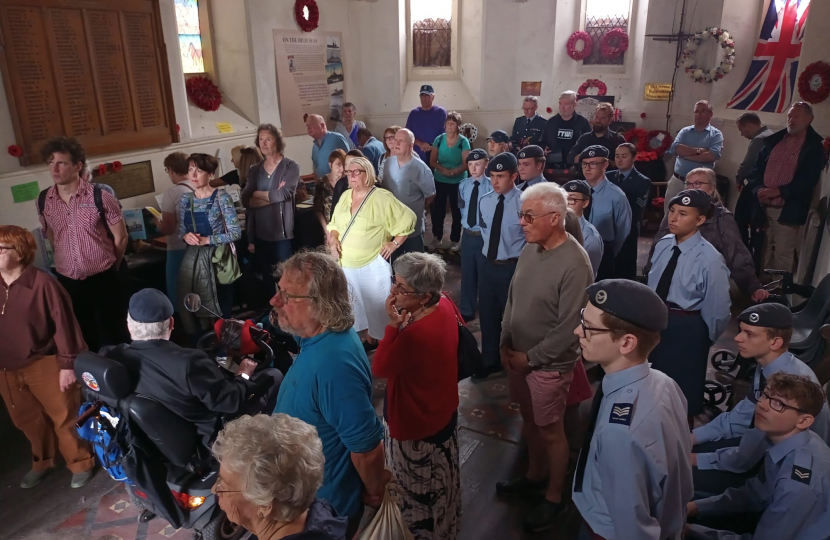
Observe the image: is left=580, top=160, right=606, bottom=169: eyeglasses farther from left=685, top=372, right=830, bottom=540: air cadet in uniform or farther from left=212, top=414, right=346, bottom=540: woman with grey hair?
left=212, top=414, right=346, bottom=540: woman with grey hair

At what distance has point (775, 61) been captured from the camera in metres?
7.81

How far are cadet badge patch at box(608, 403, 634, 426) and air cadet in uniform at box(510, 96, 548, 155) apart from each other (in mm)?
6434

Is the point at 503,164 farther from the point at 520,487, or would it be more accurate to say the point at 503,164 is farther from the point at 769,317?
the point at 520,487

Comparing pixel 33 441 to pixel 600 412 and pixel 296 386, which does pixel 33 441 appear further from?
pixel 600 412

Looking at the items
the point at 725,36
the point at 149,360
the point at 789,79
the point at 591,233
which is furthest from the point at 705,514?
the point at 725,36

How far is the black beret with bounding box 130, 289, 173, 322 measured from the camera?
7.89 feet

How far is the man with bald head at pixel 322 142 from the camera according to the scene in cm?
632

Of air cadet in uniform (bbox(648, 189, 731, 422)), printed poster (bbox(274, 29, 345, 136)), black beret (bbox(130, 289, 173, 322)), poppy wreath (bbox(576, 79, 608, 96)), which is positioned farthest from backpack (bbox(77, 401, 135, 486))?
poppy wreath (bbox(576, 79, 608, 96))

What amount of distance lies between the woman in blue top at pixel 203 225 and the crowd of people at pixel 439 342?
Result: 2cm

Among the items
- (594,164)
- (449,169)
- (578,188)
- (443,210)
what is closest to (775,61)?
(449,169)

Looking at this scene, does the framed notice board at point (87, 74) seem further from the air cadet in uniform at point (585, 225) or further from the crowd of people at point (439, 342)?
the air cadet in uniform at point (585, 225)

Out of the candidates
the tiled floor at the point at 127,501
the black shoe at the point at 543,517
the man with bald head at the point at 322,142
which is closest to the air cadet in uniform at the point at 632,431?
the black shoe at the point at 543,517

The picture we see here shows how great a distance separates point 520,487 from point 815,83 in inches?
188

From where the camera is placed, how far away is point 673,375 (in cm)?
337
